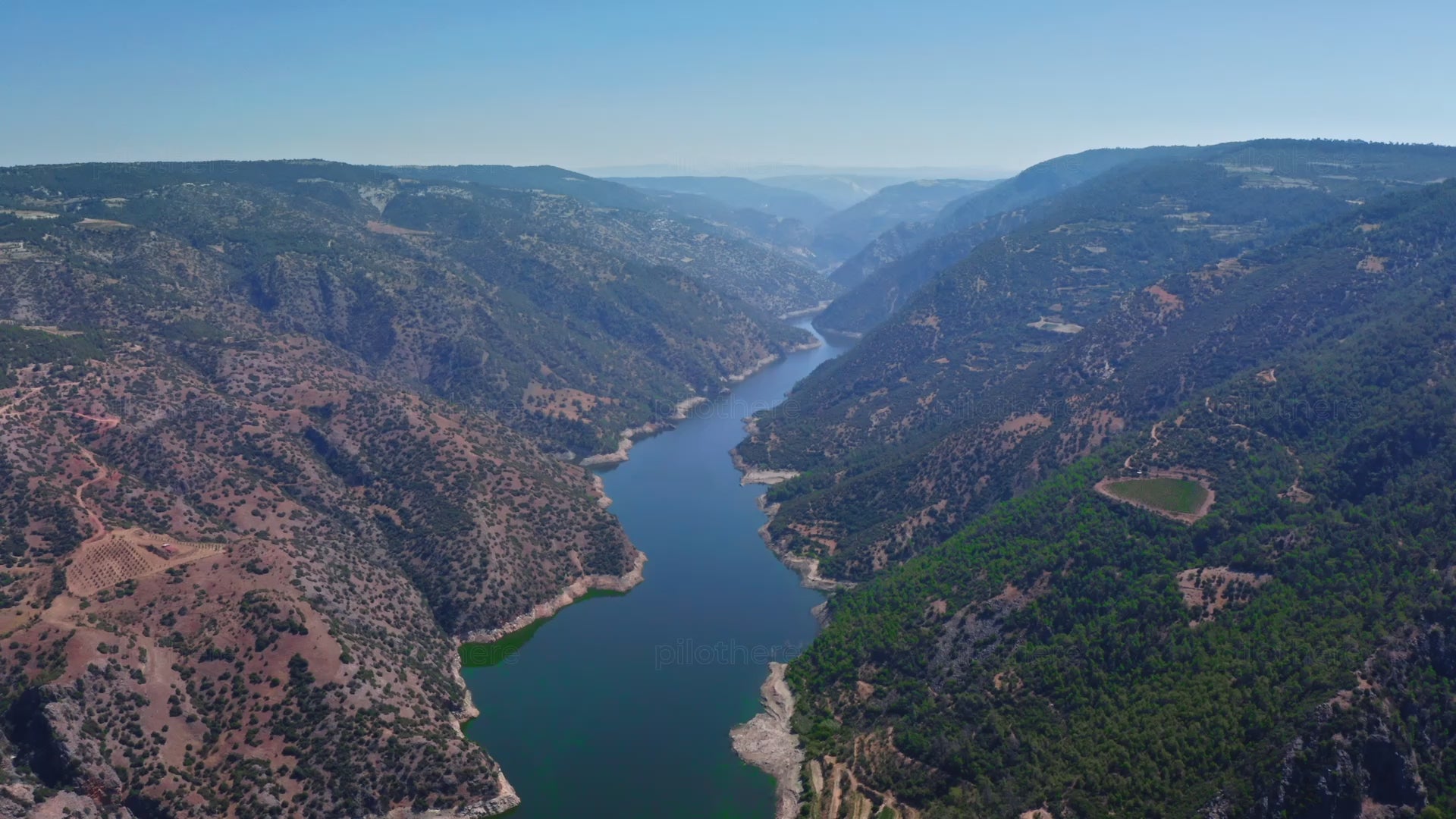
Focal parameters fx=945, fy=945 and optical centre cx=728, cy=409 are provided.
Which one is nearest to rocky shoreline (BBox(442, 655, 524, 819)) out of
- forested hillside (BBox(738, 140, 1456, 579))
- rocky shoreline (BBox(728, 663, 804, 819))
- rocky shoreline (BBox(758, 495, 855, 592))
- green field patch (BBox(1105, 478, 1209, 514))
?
rocky shoreline (BBox(728, 663, 804, 819))

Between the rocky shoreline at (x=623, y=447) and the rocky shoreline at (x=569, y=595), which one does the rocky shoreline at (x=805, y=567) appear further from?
the rocky shoreline at (x=623, y=447)

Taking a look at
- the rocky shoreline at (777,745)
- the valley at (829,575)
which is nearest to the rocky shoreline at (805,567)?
the valley at (829,575)

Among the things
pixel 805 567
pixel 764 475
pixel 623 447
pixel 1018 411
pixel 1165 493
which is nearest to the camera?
pixel 1165 493

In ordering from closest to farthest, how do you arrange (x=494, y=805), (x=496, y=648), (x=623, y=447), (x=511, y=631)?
(x=494, y=805) < (x=496, y=648) < (x=511, y=631) < (x=623, y=447)

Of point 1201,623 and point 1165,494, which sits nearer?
point 1201,623

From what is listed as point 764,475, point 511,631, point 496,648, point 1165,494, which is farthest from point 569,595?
point 1165,494

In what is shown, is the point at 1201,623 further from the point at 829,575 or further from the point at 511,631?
the point at 511,631
